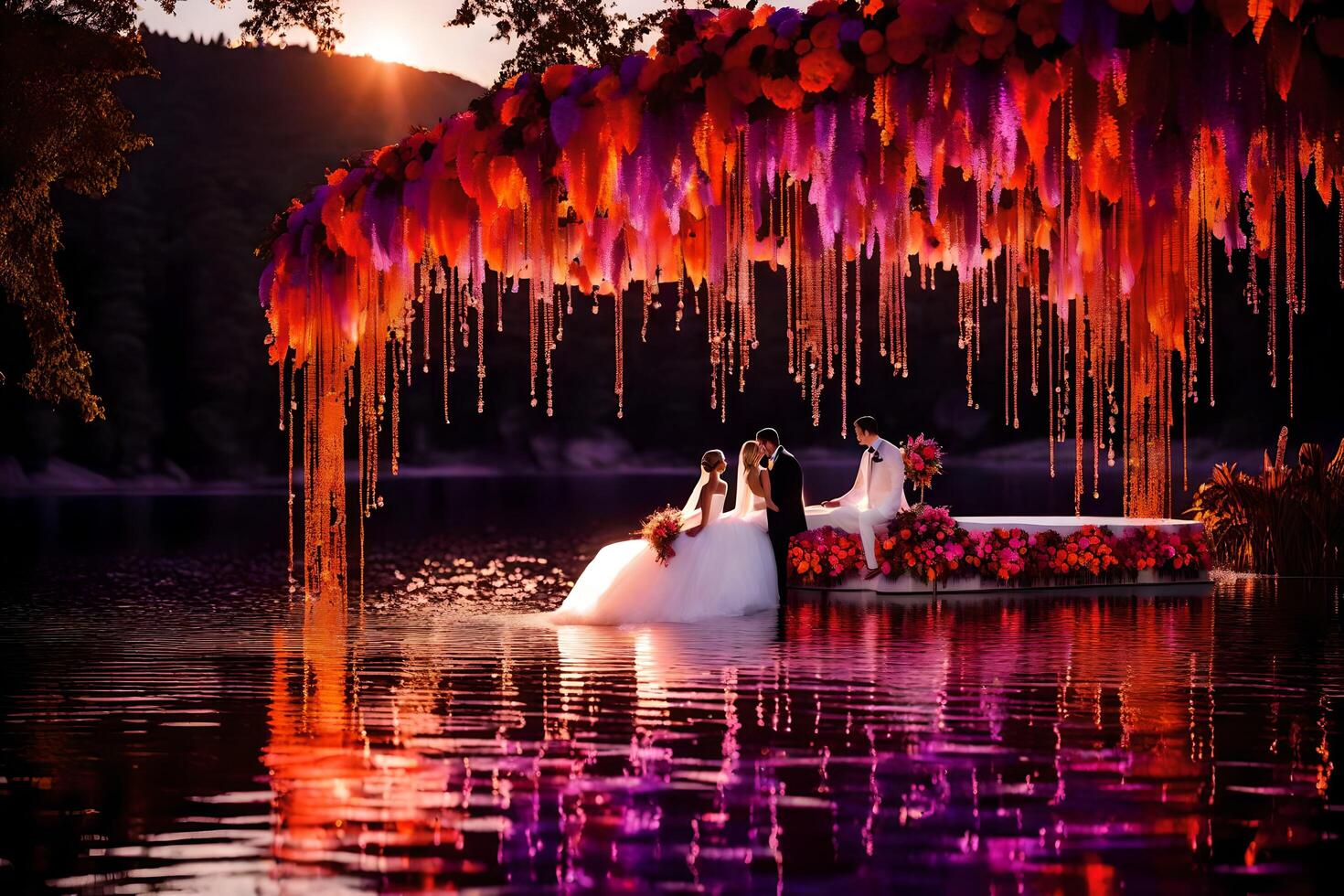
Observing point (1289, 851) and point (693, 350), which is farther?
point (693, 350)

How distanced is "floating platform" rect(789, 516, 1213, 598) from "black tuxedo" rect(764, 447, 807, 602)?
1544 mm

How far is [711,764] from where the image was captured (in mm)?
7742

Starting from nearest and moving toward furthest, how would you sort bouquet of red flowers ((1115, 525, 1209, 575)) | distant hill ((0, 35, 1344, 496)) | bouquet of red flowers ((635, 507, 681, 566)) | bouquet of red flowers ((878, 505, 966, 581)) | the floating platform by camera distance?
bouquet of red flowers ((635, 507, 681, 566)) → bouquet of red flowers ((878, 505, 966, 581)) → the floating platform → bouquet of red flowers ((1115, 525, 1209, 575)) → distant hill ((0, 35, 1344, 496))

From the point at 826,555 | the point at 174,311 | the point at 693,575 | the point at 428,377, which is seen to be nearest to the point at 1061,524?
the point at 826,555

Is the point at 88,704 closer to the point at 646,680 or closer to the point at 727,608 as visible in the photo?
the point at 646,680

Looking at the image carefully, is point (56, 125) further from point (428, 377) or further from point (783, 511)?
point (428, 377)

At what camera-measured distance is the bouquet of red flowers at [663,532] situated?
53.1ft

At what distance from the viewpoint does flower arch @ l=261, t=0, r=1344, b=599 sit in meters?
6.84

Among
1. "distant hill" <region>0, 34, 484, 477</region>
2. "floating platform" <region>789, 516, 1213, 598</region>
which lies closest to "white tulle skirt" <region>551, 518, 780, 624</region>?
"floating platform" <region>789, 516, 1213, 598</region>

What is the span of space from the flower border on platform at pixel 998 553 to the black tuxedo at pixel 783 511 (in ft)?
5.52

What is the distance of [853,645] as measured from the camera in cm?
1321

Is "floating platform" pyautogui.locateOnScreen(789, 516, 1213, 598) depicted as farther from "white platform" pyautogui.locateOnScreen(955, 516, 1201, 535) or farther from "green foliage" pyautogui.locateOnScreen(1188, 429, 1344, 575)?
"green foliage" pyautogui.locateOnScreen(1188, 429, 1344, 575)

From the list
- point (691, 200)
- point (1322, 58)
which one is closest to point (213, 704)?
point (691, 200)

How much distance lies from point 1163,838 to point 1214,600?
40.4 feet
